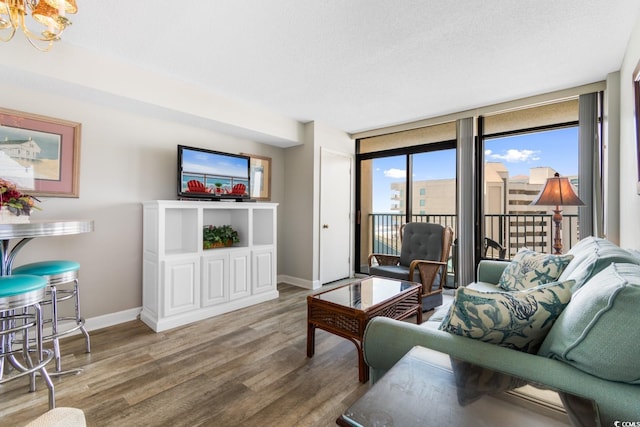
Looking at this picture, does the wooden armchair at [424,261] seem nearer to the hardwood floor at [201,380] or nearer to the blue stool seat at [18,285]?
the hardwood floor at [201,380]

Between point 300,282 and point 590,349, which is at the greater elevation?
point 590,349

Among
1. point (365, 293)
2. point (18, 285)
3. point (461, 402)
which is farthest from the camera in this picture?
point (365, 293)

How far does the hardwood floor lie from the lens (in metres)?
1.65

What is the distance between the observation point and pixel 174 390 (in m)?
1.87

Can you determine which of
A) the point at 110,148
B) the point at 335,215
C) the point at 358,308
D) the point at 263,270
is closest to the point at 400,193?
the point at 335,215

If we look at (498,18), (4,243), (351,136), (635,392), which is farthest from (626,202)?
(4,243)

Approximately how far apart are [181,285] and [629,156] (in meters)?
4.12

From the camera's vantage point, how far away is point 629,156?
7.54 ft

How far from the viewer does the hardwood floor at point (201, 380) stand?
1646mm

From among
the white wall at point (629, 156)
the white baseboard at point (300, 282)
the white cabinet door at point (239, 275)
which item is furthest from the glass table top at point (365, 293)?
the white wall at point (629, 156)

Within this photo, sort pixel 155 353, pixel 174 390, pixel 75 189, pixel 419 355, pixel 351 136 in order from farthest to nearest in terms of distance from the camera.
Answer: pixel 351 136, pixel 75 189, pixel 155 353, pixel 174 390, pixel 419 355

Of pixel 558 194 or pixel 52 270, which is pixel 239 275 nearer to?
pixel 52 270

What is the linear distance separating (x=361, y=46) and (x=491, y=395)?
8.19ft

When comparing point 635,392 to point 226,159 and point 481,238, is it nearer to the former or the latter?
point 481,238
